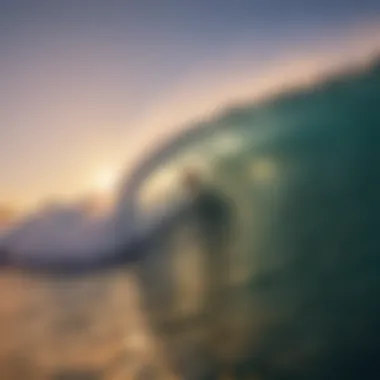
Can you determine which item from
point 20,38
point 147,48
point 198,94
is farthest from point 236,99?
point 20,38

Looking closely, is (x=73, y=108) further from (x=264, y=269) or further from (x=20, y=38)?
(x=264, y=269)

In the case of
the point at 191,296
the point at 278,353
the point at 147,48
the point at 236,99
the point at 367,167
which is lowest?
the point at 278,353

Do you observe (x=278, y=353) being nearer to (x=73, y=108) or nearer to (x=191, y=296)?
(x=191, y=296)

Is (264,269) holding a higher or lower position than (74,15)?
lower

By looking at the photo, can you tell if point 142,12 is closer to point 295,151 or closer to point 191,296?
point 295,151

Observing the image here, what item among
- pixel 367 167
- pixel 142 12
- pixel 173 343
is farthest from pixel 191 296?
pixel 142 12

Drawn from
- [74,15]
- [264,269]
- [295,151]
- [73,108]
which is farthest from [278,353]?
[74,15]

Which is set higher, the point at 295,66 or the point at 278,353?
the point at 295,66

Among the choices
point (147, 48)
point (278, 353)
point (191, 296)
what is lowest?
point (278, 353)
